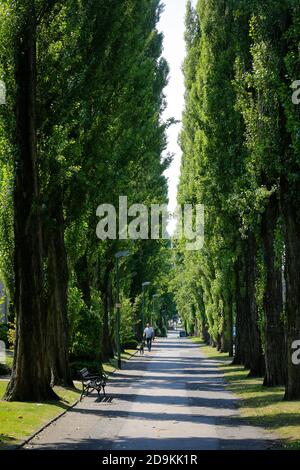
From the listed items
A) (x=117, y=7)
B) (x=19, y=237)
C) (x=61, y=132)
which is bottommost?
(x=19, y=237)

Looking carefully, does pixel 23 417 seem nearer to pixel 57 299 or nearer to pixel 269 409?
pixel 269 409

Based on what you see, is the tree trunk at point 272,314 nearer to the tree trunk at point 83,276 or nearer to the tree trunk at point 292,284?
the tree trunk at point 292,284

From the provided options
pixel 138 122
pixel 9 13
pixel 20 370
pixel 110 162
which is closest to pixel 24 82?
pixel 9 13

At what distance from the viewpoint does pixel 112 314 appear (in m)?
50.4

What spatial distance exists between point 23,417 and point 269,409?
6.09 metres

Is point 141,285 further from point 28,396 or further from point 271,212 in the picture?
point 28,396

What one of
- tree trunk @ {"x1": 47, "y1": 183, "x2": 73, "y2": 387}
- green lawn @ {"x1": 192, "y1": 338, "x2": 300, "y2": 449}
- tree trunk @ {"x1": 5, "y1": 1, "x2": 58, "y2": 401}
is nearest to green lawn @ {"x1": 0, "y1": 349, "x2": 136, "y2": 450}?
tree trunk @ {"x1": 5, "y1": 1, "x2": 58, "y2": 401}

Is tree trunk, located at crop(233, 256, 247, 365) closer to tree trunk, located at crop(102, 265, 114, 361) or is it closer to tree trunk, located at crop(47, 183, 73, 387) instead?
tree trunk, located at crop(102, 265, 114, 361)

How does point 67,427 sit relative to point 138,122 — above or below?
below

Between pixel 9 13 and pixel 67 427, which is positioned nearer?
pixel 67 427

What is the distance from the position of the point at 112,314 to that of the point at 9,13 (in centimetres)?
3056

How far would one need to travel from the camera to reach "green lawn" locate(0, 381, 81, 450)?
51.5 ft

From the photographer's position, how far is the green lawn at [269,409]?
16269mm

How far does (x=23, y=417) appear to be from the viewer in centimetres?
1814
